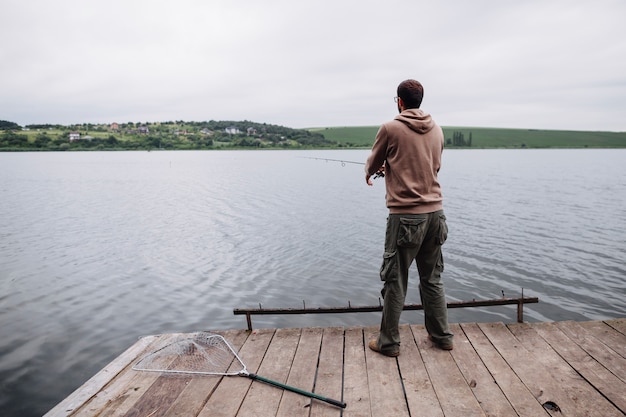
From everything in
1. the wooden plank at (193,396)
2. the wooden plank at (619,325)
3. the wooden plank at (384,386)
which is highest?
the wooden plank at (619,325)

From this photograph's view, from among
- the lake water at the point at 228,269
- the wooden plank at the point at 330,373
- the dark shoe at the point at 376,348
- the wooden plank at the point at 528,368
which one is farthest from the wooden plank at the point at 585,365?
the lake water at the point at 228,269

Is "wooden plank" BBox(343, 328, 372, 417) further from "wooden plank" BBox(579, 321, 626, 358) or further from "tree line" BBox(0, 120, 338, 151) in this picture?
"tree line" BBox(0, 120, 338, 151)

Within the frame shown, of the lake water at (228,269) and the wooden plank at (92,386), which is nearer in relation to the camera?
the wooden plank at (92,386)

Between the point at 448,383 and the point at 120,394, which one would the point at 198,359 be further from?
the point at 448,383

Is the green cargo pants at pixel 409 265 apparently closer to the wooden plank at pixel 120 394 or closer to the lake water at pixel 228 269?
the wooden plank at pixel 120 394

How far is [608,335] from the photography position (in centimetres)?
454

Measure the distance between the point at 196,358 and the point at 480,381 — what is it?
2.85m

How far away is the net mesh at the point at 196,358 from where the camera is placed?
4.09m

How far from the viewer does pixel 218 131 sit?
554ft

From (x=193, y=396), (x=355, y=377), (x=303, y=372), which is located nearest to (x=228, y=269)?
(x=303, y=372)

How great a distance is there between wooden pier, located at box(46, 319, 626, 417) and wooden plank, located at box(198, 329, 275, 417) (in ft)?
0.04

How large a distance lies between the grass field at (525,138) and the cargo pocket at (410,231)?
13953 centimetres

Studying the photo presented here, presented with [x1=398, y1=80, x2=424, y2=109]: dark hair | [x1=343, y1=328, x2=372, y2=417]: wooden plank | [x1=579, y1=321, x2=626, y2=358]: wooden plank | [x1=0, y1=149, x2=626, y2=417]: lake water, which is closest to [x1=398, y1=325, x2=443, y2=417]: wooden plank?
[x1=343, y1=328, x2=372, y2=417]: wooden plank

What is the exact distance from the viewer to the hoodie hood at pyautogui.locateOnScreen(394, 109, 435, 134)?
3.86 m
